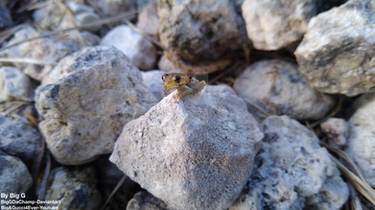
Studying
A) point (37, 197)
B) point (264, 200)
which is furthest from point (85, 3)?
point (264, 200)

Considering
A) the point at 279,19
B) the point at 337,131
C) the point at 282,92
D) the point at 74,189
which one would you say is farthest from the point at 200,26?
the point at 74,189

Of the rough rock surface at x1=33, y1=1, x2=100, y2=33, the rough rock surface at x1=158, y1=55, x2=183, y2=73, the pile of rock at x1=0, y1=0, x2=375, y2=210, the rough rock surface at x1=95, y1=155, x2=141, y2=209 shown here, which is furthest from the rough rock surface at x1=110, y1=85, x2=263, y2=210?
the rough rock surface at x1=33, y1=1, x2=100, y2=33

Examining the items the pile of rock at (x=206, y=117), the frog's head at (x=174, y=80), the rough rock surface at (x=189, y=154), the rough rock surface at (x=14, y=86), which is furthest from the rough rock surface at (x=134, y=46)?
the frog's head at (x=174, y=80)

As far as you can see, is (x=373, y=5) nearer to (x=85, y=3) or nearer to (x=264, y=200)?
(x=264, y=200)

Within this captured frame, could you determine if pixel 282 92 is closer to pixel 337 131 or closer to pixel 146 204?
pixel 337 131

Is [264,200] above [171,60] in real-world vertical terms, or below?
below

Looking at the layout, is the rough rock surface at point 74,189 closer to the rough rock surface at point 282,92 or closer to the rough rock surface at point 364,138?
the rough rock surface at point 282,92
